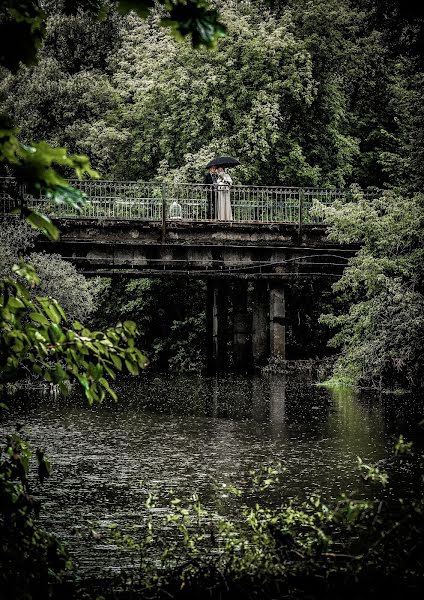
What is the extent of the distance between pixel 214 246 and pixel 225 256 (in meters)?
0.80

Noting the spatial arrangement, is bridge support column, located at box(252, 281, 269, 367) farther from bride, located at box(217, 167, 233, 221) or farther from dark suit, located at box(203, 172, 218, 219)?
bride, located at box(217, 167, 233, 221)

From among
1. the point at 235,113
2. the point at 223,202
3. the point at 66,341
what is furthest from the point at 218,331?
the point at 66,341

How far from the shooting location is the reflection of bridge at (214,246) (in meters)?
30.1

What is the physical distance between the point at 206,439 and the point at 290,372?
16300 millimetres

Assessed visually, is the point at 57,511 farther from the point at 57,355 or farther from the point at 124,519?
the point at 57,355

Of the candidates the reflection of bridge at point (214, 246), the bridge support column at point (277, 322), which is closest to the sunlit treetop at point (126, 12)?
the reflection of bridge at point (214, 246)

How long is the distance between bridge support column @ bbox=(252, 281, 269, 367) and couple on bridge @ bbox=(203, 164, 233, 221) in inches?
138

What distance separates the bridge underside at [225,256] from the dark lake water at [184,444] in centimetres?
714

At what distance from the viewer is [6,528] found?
455 cm

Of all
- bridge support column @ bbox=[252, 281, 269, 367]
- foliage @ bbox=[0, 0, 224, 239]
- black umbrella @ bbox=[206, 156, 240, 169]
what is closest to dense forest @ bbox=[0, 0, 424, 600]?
bridge support column @ bbox=[252, 281, 269, 367]

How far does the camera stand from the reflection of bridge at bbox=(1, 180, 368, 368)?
30.1m

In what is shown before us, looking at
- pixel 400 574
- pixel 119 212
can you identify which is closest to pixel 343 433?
pixel 400 574

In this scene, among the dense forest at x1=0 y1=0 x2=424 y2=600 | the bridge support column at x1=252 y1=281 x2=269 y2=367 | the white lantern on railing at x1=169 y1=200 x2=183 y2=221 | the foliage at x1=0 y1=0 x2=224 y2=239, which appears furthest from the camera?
the bridge support column at x1=252 y1=281 x2=269 y2=367

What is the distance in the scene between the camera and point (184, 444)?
14.5 metres
